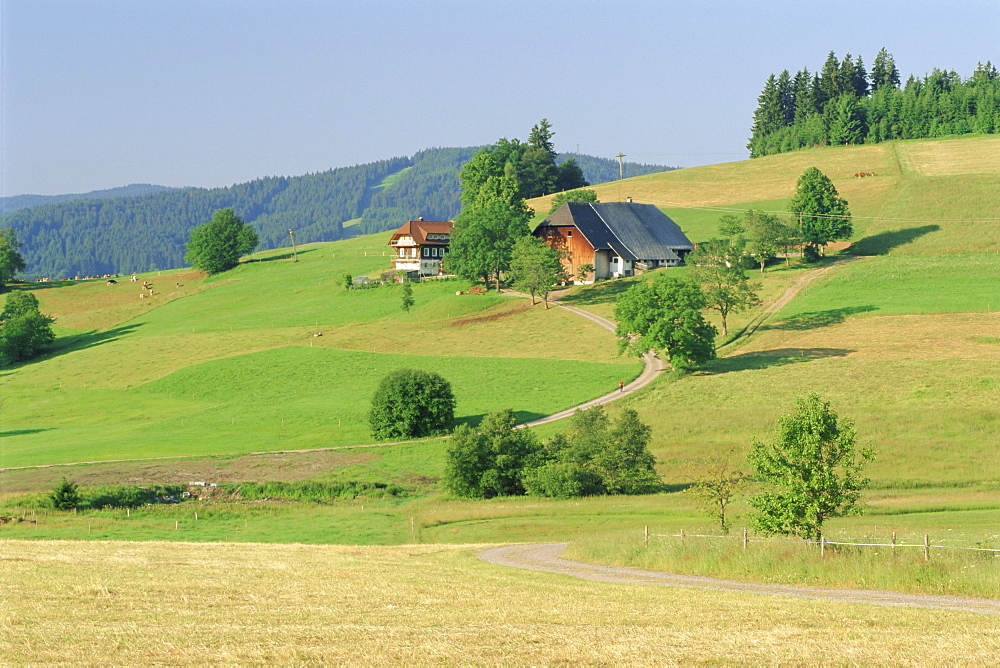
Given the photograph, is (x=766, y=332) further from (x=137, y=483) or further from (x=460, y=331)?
(x=137, y=483)

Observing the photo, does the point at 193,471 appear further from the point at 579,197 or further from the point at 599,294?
the point at 579,197

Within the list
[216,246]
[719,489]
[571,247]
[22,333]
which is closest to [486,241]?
[571,247]

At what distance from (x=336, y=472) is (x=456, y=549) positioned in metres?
26.7

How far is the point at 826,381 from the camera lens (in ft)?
254

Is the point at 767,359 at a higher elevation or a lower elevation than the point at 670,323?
lower

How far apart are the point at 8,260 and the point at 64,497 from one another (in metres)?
141

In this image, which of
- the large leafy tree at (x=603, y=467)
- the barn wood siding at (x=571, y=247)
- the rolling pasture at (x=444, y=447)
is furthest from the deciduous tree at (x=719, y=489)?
the barn wood siding at (x=571, y=247)

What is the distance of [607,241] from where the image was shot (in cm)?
13450

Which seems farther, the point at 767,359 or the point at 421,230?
the point at 421,230

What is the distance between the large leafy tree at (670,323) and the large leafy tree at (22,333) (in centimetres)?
8079

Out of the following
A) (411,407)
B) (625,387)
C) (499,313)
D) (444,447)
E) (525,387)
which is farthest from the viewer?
(499,313)

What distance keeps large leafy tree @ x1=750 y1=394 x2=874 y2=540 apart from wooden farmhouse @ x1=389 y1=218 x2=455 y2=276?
12446 centimetres

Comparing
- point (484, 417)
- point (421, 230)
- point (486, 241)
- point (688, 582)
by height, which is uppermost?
point (421, 230)

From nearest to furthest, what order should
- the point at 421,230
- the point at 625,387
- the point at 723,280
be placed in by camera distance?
the point at 625,387, the point at 723,280, the point at 421,230
